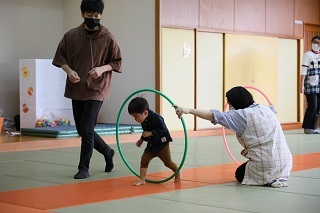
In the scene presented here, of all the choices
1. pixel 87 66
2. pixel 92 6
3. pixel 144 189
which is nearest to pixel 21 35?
pixel 87 66

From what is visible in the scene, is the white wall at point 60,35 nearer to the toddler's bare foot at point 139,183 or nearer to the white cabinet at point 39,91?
the white cabinet at point 39,91

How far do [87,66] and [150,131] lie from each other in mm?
1113

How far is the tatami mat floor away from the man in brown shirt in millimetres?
507

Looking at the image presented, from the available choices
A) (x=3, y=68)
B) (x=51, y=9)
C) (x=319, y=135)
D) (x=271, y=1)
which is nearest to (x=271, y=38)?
(x=271, y=1)

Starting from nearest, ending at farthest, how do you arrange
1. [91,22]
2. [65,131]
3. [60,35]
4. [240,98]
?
1. [240,98]
2. [91,22]
3. [65,131]
4. [60,35]

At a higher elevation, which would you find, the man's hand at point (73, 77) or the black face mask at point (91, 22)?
the black face mask at point (91, 22)

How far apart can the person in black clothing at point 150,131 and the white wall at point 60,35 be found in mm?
5682

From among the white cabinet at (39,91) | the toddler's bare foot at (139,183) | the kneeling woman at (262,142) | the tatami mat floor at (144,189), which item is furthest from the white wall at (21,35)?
the kneeling woman at (262,142)

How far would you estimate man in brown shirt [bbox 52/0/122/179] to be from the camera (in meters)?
6.24

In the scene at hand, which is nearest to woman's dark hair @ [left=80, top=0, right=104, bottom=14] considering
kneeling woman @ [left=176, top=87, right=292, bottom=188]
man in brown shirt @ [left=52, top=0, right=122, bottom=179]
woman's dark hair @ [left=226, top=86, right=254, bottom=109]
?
man in brown shirt @ [left=52, top=0, right=122, bottom=179]

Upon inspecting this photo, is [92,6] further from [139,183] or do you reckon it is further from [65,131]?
[65,131]

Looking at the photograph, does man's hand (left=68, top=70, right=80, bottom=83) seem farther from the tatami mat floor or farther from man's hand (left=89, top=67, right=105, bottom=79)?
the tatami mat floor

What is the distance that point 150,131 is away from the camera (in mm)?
5734

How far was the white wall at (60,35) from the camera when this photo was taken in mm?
11602
